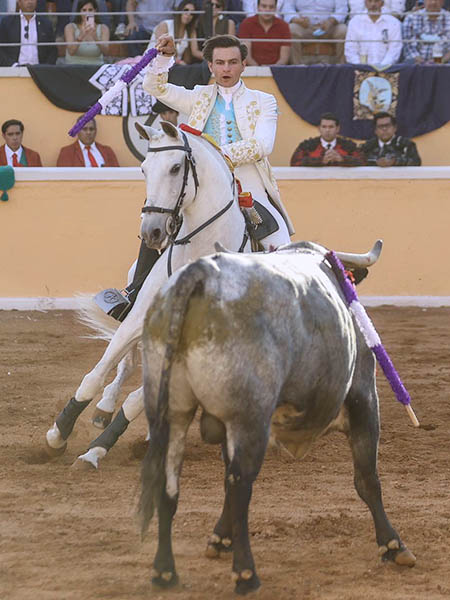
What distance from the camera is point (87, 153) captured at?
1138cm

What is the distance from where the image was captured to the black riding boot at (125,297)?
5891mm

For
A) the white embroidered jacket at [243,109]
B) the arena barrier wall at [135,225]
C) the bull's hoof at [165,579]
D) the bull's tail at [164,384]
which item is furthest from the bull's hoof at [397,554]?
the arena barrier wall at [135,225]

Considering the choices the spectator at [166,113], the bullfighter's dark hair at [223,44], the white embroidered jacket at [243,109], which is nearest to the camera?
the bullfighter's dark hair at [223,44]

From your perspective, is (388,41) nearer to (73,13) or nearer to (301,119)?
(301,119)

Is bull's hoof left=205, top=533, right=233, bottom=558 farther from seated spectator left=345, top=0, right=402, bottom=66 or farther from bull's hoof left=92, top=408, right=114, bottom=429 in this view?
seated spectator left=345, top=0, right=402, bottom=66

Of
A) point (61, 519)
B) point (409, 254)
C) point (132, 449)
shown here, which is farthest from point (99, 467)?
point (409, 254)

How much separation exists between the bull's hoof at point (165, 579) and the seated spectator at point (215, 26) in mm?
8516

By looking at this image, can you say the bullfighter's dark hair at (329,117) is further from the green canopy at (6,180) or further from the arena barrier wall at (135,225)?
the green canopy at (6,180)

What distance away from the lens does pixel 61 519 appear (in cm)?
480

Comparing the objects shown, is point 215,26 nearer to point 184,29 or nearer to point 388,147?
point 184,29

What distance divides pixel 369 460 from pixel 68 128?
8.45 m

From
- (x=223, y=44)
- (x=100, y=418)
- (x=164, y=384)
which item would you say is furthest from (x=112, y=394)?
(x=164, y=384)

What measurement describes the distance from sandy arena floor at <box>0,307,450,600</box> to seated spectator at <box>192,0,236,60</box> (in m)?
5.34

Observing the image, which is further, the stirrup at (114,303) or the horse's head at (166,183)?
the stirrup at (114,303)
